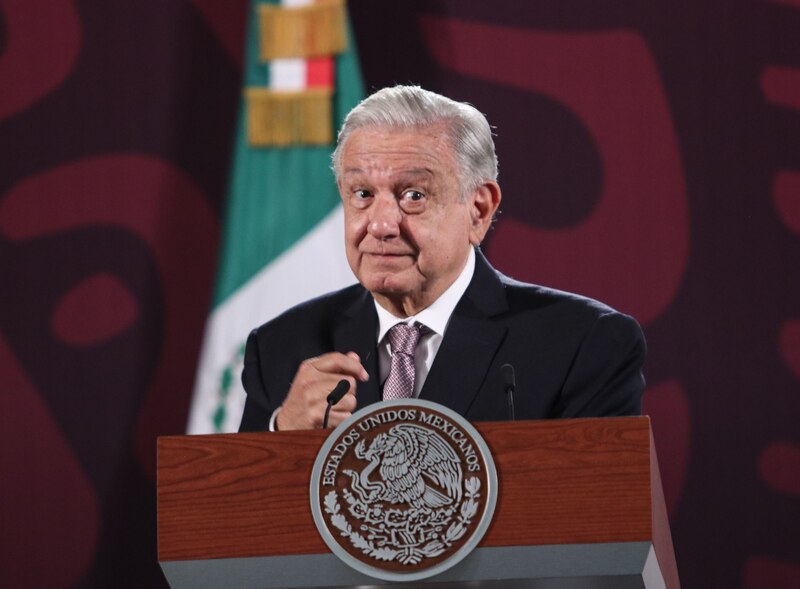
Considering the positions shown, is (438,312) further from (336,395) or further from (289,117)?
(289,117)

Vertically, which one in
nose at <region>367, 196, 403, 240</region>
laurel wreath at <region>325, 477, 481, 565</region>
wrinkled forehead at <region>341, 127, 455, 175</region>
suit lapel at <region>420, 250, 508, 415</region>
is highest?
wrinkled forehead at <region>341, 127, 455, 175</region>

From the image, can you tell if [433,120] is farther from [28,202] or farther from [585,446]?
[28,202]

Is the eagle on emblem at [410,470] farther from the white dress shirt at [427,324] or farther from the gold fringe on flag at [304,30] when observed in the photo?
the gold fringe on flag at [304,30]

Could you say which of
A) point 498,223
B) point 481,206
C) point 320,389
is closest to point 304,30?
point 498,223

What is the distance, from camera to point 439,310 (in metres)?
2.69

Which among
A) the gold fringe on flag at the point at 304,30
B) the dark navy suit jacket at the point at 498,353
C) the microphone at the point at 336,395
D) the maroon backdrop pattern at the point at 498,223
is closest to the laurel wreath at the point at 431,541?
the microphone at the point at 336,395

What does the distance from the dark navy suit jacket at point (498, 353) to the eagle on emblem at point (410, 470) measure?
543 mm

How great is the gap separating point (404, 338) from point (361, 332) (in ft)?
0.47

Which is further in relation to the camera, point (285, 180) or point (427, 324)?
point (285, 180)

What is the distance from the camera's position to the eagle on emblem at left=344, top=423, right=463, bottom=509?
1.89 metres

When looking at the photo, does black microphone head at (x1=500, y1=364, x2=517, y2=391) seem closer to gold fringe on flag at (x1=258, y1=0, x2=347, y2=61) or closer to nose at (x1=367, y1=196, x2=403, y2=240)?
nose at (x1=367, y1=196, x2=403, y2=240)

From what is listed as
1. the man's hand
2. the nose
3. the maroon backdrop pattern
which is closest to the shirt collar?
the nose

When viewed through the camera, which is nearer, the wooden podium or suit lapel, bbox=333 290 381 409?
the wooden podium

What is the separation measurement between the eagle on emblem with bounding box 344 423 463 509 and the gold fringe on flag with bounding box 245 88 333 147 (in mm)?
2259
